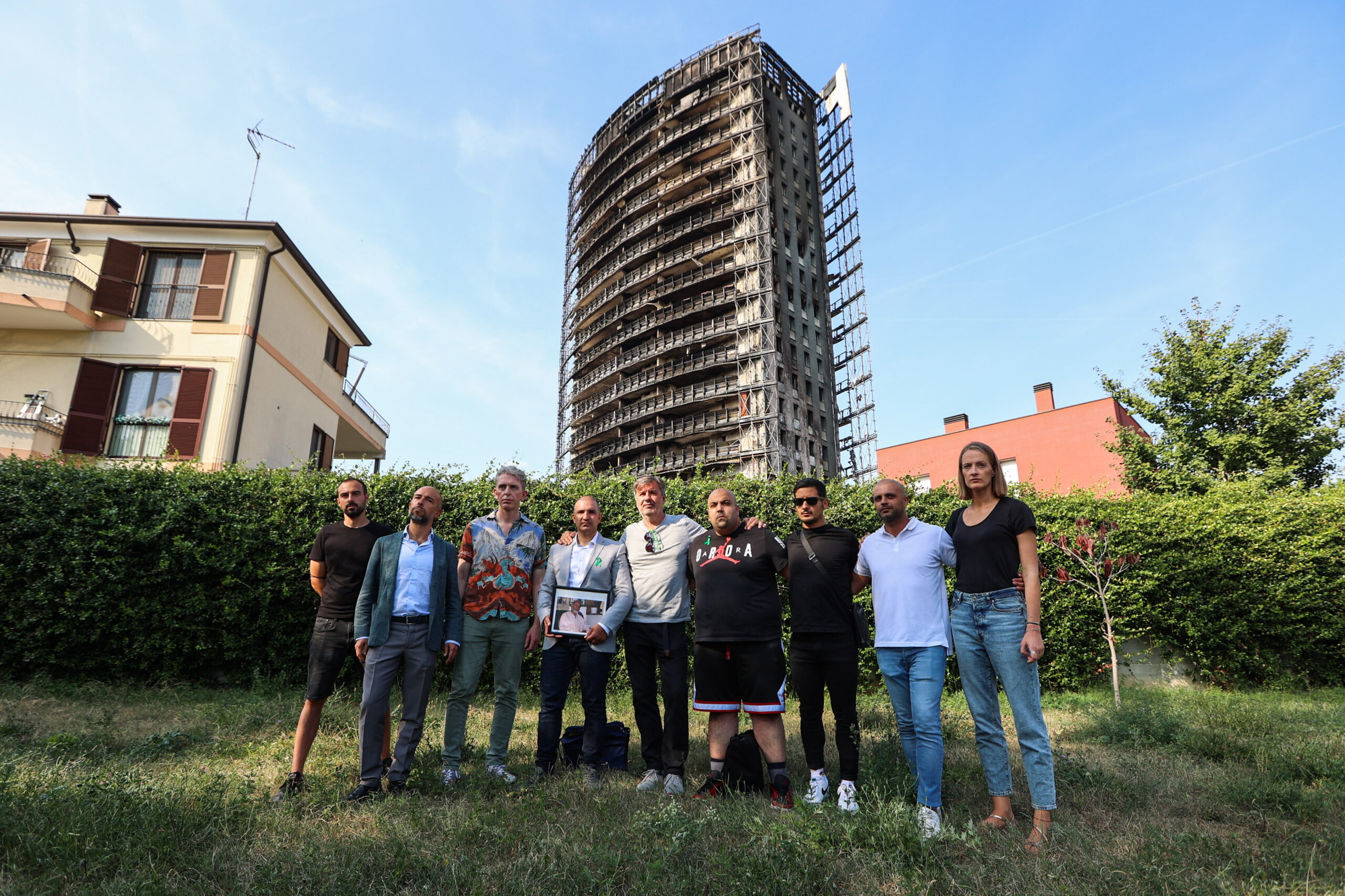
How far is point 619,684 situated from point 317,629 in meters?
4.86

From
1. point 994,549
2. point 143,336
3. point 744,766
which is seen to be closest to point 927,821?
point 744,766

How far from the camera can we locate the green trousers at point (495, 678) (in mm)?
4828

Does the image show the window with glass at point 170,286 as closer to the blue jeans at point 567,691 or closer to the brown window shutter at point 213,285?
the brown window shutter at point 213,285

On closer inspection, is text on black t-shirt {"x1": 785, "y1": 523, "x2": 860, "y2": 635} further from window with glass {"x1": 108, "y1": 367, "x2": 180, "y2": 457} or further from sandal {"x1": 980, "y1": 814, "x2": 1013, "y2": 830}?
window with glass {"x1": 108, "y1": 367, "x2": 180, "y2": 457}

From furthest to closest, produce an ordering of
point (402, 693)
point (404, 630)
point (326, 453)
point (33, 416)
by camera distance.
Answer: point (326, 453) < point (33, 416) < point (404, 630) < point (402, 693)

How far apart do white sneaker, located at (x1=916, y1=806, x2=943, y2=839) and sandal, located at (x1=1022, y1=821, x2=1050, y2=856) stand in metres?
0.43

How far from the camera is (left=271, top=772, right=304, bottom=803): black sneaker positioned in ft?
13.8

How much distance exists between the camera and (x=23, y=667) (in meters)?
8.23

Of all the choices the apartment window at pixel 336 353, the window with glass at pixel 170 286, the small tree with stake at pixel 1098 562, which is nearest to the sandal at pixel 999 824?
the small tree with stake at pixel 1098 562

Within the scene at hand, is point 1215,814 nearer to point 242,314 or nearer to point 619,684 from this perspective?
point 619,684

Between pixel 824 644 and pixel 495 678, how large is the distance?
98.4 inches

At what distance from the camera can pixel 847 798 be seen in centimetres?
404

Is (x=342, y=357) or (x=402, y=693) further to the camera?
(x=342, y=357)

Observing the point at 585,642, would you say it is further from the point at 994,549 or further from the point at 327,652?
the point at 994,549
